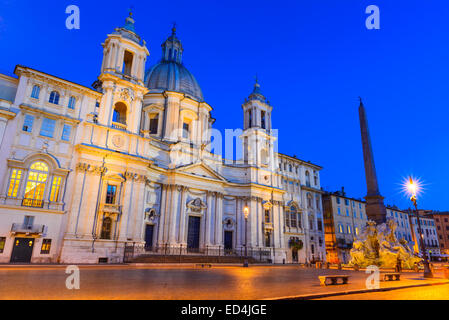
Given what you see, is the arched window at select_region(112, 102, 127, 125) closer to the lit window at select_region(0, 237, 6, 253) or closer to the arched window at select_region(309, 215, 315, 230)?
the lit window at select_region(0, 237, 6, 253)

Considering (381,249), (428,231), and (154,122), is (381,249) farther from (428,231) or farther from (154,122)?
(428,231)

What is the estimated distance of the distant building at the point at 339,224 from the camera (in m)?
50.9

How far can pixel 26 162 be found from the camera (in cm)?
2467

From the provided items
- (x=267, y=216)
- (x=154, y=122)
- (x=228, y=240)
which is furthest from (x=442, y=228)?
(x=154, y=122)

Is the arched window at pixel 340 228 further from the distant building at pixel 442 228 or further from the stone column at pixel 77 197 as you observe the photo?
the stone column at pixel 77 197

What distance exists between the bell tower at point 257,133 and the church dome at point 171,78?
8.92 metres

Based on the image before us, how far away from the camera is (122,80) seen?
1287 inches

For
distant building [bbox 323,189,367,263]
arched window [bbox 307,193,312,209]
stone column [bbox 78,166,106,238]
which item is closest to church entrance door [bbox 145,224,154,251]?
stone column [bbox 78,166,106,238]

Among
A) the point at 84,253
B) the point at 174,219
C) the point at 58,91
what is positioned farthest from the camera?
the point at 174,219

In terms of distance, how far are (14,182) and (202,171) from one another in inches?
849

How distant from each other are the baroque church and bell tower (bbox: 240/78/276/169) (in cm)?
18
